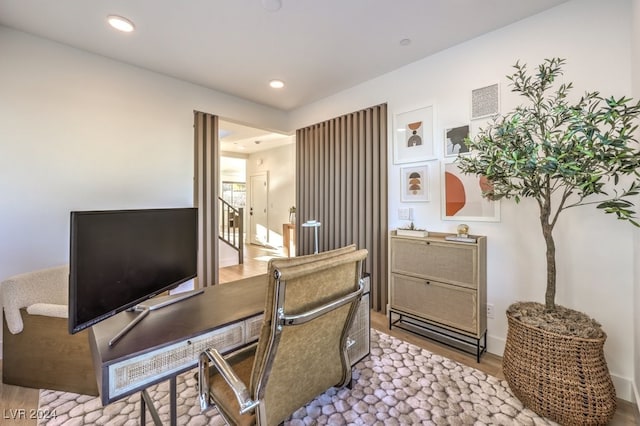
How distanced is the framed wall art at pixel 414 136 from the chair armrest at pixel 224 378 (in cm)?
249

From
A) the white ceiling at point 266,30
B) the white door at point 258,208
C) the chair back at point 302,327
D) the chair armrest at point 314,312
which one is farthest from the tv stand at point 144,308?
the white door at point 258,208

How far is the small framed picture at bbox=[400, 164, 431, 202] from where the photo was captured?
277 cm

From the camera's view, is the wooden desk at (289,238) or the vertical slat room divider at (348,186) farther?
the wooden desk at (289,238)

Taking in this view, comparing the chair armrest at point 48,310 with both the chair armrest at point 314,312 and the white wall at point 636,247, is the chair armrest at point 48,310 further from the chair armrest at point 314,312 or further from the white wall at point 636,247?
the white wall at point 636,247

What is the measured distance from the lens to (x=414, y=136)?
2.85 meters

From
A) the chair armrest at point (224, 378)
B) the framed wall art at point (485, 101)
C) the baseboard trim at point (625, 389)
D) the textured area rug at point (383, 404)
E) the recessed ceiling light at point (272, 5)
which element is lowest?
the textured area rug at point (383, 404)

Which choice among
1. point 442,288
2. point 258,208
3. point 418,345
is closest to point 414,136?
point 442,288

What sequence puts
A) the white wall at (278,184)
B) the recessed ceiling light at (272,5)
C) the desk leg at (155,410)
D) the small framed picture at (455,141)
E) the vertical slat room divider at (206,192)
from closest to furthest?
the desk leg at (155,410) → the recessed ceiling light at (272,5) → the small framed picture at (455,141) → the vertical slat room divider at (206,192) → the white wall at (278,184)

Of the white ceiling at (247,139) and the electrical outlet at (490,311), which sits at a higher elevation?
the white ceiling at (247,139)

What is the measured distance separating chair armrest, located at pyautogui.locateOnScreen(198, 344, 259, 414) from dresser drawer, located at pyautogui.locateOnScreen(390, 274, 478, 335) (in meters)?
1.88

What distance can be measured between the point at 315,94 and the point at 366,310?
284 centimetres

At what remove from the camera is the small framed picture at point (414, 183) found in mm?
2768

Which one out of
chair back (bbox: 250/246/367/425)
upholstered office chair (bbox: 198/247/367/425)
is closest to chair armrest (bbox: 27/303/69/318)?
upholstered office chair (bbox: 198/247/367/425)

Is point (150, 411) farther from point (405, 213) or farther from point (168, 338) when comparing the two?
point (405, 213)
